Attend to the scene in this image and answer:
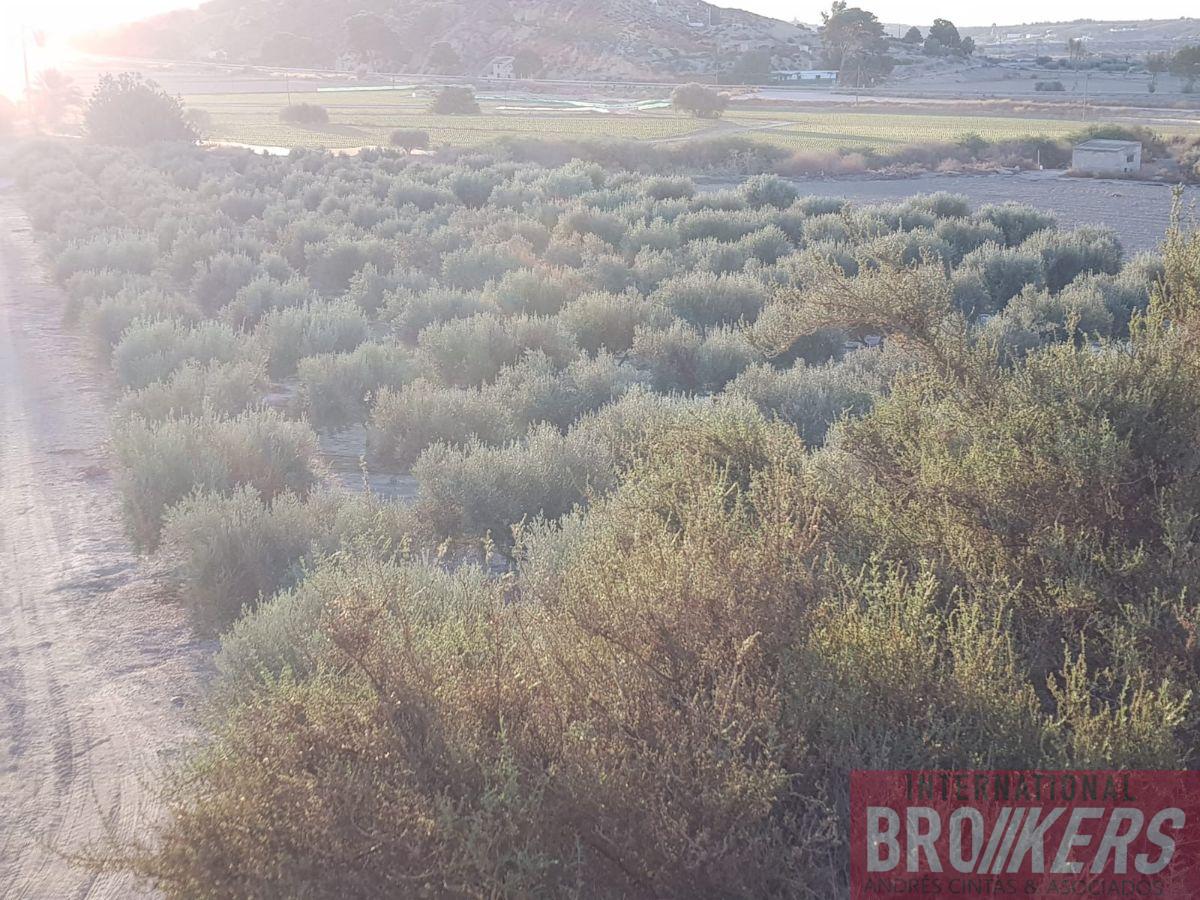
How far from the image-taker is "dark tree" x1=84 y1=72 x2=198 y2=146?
53938 millimetres

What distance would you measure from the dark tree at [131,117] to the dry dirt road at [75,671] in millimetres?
47193

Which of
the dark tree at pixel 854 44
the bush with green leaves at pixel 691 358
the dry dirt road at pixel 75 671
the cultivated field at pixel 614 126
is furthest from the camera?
the dark tree at pixel 854 44

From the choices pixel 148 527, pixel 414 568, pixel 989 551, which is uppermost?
pixel 989 551

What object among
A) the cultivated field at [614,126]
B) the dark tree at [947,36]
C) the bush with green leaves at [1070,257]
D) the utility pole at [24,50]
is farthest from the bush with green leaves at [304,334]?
the dark tree at [947,36]

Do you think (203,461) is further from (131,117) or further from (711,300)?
(131,117)

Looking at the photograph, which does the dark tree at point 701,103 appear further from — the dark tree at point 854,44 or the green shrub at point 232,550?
the green shrub at point 232,550

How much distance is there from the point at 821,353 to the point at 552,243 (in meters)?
9.37

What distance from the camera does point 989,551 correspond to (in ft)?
16.5

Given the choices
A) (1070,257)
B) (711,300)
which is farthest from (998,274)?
(711,300)

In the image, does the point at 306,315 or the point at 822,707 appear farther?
the point at 306,315

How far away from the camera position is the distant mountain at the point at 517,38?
144375mm

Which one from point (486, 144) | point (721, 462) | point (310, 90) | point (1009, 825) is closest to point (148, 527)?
point (721, 462)

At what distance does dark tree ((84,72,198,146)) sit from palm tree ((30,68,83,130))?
884 inches

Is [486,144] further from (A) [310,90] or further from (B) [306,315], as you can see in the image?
(A) [310,90]
